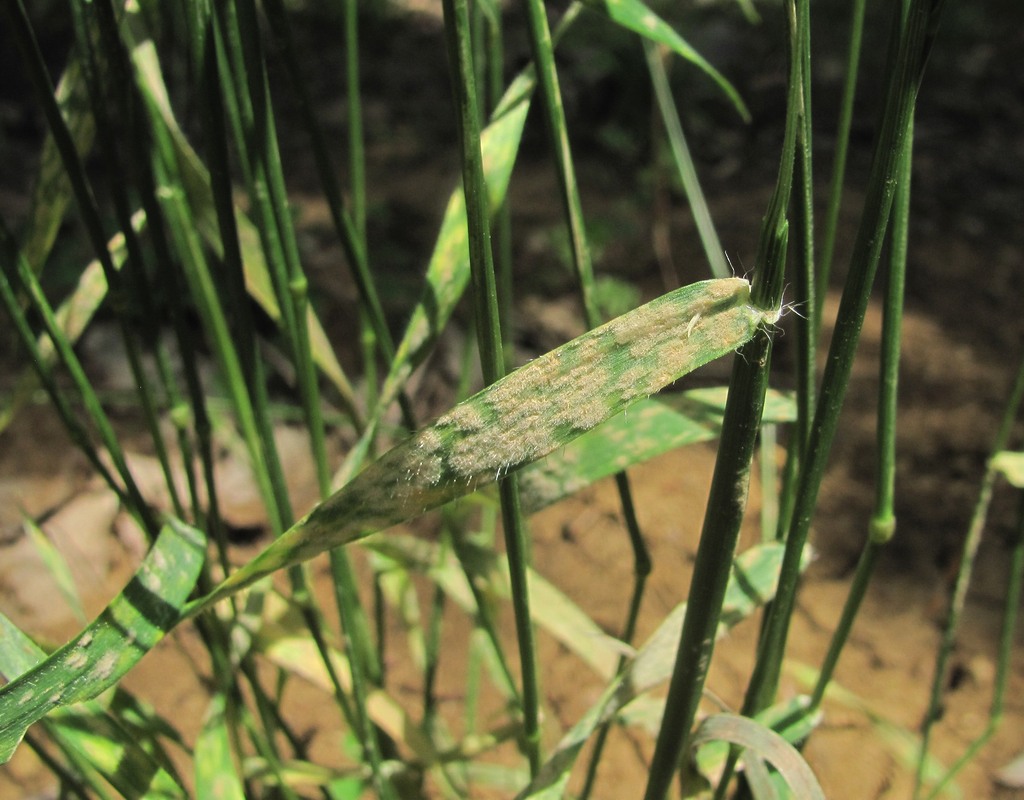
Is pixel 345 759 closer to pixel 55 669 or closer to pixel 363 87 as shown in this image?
pixel 55 669

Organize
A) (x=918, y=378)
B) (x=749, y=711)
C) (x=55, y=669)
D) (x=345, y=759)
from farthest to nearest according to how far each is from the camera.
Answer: (x=918, y=378), (x=345, y=759), (x=749, y=711), (x=55, y=669)

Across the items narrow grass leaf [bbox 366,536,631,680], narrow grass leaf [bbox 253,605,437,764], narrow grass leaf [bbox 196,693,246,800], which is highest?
narrow grass leaf [bbox 366,536,631,680]

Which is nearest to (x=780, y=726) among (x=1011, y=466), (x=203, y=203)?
(x=1011, y=466)

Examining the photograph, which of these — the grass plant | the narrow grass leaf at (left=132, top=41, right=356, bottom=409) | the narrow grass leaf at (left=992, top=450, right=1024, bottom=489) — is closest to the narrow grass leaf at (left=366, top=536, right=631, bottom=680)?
the grass plant

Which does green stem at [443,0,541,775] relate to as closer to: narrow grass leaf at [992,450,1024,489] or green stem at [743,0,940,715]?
green stem at [743,0,940,715]

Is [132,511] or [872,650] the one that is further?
[872,650]

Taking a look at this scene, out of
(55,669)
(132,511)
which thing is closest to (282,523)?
(132,511)

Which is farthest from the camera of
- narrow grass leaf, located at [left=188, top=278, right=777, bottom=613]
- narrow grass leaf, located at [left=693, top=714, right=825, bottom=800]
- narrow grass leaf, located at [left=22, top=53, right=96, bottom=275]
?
narrow grass leaf, located at [left=22, top=53, right=96, bottom=275]

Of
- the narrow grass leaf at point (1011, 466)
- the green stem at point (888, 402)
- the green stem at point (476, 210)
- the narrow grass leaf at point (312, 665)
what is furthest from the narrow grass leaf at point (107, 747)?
the narrow grass leaf at point (1011, 466)

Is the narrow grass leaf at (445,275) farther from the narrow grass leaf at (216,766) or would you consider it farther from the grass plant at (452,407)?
the narrow grass leaf at (216,766)
